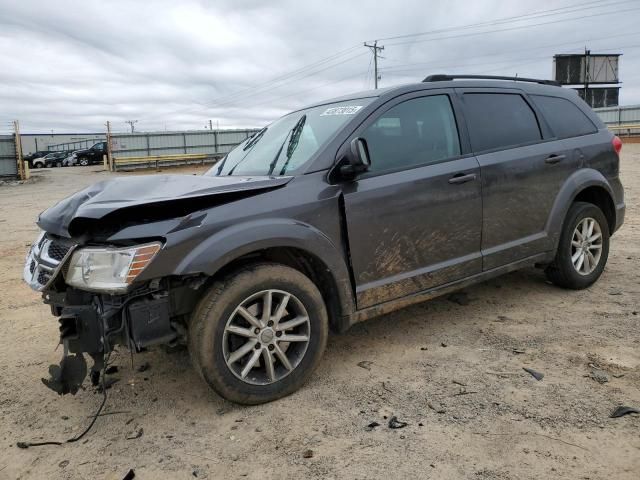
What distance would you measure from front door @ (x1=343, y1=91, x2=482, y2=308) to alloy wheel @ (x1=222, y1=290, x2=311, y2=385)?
1.58ft

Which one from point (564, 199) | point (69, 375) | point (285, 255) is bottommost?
point (69, 375)

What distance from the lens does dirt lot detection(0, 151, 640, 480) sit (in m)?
2.36

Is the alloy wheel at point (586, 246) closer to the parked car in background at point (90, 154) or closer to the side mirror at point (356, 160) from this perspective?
the side mirror at point (356, 160)

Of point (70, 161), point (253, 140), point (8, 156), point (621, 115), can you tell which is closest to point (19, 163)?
point (8, 156)

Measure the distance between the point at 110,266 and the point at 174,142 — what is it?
3171 cm

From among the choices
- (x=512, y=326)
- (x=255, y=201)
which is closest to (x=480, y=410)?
(x=512, y=326)

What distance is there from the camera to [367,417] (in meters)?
2.74

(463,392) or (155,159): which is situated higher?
(155,159)

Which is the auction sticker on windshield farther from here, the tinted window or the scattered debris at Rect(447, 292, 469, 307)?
the scattered debris at Rect(447, 292, 469, 307)

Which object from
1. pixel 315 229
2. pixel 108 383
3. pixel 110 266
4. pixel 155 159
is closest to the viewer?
pixel 110 266

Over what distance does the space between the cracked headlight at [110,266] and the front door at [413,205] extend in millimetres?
1243

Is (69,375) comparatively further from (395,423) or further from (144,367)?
(395,423)

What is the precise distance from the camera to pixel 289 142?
3670 mm

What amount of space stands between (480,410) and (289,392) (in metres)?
1.08
